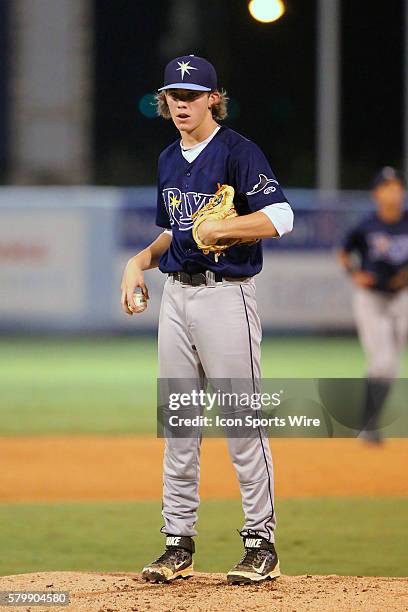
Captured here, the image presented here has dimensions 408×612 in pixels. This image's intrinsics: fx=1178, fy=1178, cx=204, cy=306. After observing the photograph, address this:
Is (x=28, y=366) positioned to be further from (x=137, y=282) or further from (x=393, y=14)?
(x=393, y=14)

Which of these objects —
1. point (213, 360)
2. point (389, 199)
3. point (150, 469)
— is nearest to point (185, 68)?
point (213, 360)

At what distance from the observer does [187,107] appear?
418 centimetres

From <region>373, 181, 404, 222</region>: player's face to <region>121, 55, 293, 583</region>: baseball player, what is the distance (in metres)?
4.60

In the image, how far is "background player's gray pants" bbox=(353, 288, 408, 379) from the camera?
8.51 metres

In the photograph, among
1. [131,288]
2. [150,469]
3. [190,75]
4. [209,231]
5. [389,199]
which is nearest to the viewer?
[209,231]

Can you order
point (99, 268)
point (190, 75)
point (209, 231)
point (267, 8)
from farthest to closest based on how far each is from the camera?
point (99, 268)
point (267, 8)
point (190, 75)
point (209, 231)

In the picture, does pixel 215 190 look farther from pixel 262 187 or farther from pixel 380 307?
pixel 380 307

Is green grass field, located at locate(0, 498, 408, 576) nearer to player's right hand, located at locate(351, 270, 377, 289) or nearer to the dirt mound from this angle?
the dirt mound

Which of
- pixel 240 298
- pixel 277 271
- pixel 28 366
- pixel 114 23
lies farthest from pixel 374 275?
pixel 114 23

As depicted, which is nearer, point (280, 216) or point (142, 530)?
point (280, 216)

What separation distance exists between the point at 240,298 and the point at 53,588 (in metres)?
1.23

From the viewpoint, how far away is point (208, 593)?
13.5ft

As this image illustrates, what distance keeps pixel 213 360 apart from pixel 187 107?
0.90 m

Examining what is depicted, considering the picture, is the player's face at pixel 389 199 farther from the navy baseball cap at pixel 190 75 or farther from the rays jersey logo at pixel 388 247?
the navy baseball cap at pixel 190 75
